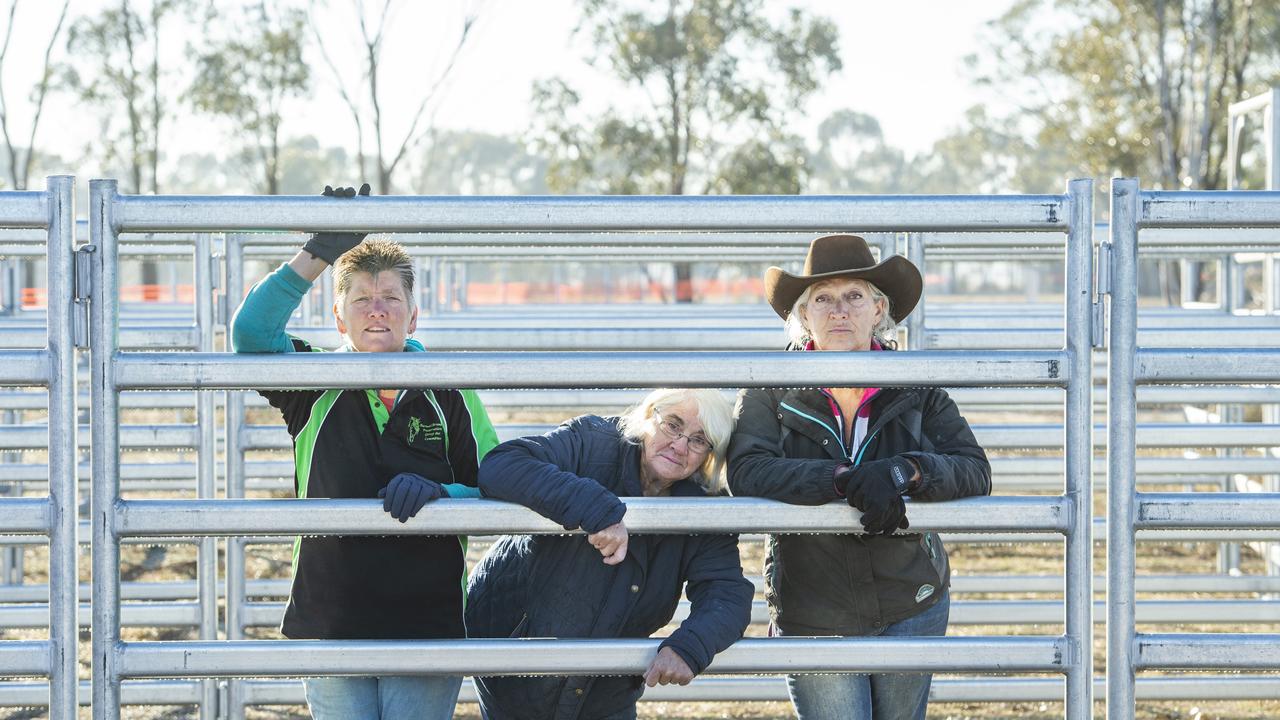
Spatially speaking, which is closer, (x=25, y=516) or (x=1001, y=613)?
(x=25, y=516)

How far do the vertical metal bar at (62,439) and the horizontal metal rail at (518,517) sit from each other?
105 mm

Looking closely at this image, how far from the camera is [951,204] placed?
7.72ft

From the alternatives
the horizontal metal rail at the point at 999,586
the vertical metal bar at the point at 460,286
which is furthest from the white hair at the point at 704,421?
the vertical metal bar at the point at 460,286

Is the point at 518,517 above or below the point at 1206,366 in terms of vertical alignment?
below

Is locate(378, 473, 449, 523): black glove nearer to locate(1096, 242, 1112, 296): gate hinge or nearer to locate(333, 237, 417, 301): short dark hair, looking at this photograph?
locate(333, 237, 417, 301): short dark hair

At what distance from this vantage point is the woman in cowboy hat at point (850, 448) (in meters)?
2.75

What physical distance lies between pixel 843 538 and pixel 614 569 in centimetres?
51

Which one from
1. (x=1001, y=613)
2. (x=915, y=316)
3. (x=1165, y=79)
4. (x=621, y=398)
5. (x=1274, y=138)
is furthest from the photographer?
(x=1165, y=79)

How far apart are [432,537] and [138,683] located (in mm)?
2494

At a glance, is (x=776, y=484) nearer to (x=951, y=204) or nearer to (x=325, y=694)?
(x=951, y=204)

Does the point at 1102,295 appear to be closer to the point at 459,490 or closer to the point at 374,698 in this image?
the point at 459,490

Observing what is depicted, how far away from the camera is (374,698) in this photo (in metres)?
2.69

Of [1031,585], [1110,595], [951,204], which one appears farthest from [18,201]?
[1031,585]

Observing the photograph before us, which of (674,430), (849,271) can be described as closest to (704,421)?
(674,430)
